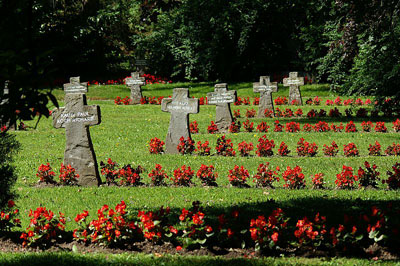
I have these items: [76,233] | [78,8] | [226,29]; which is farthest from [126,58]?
[76,233]

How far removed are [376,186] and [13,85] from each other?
23.4 feet

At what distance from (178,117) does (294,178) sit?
4.32 meters

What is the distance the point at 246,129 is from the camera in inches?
631

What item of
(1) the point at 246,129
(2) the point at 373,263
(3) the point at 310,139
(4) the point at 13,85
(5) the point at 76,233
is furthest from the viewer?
(1) the point at 246,129

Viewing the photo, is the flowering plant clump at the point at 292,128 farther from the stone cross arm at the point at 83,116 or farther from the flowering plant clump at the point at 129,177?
the stone cross arm at the point at 83,116

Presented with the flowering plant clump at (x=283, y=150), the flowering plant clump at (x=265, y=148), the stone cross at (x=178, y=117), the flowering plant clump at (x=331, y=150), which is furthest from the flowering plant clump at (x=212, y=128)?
the flowering plant clump at (x=331, y=150)

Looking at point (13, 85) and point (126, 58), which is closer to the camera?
point (13, 85)

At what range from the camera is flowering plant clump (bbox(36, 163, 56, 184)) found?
9.57 meters

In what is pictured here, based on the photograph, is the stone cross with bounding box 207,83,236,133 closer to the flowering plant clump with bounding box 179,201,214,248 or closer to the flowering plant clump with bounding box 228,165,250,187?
the flowering plant clump with bounding box 228,165,250,187

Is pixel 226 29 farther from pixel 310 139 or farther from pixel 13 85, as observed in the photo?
pixel 13 85

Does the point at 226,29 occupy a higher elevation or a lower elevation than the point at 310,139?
higher

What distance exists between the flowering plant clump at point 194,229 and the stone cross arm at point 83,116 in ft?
13.2

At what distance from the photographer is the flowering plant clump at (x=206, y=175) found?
9.36 meters

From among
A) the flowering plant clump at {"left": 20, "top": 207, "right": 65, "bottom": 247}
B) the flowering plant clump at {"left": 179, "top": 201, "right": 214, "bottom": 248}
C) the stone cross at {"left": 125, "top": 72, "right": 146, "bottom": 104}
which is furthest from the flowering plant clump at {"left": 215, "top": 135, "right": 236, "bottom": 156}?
the stone cross at {"left": 125, "top": 72, "right": 146, "bottom": 104}
